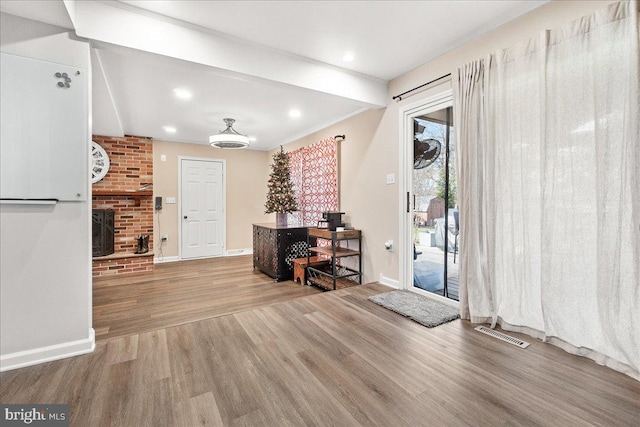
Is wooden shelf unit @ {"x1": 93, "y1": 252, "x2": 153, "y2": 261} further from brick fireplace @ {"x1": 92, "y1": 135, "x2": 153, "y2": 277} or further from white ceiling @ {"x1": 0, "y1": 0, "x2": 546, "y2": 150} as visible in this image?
white ceiling @ {"x1": 0, "y1": 0, "x2": 546, "y2": 150}

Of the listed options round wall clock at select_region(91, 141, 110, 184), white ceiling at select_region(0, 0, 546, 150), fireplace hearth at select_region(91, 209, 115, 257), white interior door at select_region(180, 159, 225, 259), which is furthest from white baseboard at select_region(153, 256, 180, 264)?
white ceiling at select_region(0, 0, 546, 150)

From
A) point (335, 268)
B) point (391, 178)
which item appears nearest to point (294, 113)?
point (391, 178)

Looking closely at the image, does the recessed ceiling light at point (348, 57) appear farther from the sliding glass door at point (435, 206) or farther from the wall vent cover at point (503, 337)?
the wall vent cover at point (503, 337)

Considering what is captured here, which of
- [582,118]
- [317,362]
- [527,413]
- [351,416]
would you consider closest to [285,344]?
[317,362]

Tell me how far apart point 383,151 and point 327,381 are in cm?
266

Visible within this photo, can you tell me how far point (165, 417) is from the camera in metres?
1.34

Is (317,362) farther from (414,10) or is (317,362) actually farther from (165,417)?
(414,10)

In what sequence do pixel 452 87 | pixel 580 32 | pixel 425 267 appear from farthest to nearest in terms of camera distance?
pixel 425 267
pixel 452 87
pixel 580 32

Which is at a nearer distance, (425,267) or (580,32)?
(580,32)

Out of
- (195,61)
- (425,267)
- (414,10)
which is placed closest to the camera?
(414,10)

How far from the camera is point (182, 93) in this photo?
3342mm

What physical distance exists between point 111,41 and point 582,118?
3230 mm

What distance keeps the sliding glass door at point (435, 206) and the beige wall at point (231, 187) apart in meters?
4.37

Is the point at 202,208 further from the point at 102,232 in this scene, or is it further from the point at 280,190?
the point at 280,190
